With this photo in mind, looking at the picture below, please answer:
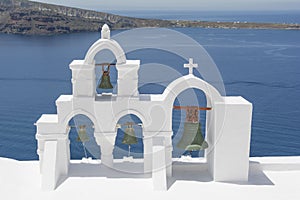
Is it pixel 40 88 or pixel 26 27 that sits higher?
pixel 26 27

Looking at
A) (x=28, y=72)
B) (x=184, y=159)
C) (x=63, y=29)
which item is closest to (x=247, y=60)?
(x=28, y=72)

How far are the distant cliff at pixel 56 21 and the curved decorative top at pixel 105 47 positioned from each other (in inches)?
3324

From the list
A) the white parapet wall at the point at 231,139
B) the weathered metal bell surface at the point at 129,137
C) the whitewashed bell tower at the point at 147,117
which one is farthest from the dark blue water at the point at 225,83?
the white parapet wall at the point at 231,139

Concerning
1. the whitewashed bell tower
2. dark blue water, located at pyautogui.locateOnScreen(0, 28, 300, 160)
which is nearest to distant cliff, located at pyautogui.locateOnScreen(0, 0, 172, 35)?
dark blue water, located at pyautogui.locateOnScreen(0, 28, 300, 160)

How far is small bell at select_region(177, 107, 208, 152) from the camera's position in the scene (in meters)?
9.14

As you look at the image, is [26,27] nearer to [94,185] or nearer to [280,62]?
[280,62]

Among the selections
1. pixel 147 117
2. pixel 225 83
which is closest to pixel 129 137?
pixel 147 117

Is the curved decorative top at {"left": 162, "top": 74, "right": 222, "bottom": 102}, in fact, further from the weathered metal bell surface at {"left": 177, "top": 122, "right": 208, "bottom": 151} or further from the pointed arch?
the pointed arch

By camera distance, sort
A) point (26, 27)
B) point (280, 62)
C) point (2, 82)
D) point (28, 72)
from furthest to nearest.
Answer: point (26, 27) → point (280, 62) → point (28, 72) → point (2, 82)

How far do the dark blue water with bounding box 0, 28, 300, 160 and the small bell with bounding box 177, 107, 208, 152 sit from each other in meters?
10.9

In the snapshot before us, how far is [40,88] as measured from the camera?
120ft

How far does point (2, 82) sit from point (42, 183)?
34.2 m

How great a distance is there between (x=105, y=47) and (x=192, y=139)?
9.35 ft

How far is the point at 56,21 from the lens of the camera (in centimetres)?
9662
